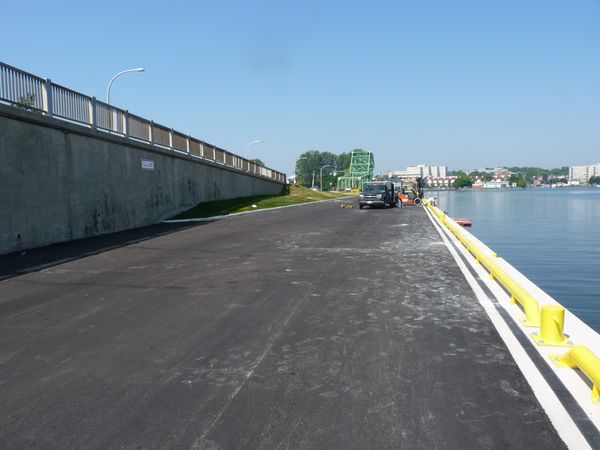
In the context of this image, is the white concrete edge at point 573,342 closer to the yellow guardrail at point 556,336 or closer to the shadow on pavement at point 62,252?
the yellow guardrail at point 556,336

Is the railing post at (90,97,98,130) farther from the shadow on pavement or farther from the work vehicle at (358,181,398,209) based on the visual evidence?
the work vehicle at (358,181,398,209)

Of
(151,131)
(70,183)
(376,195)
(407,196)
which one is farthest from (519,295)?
(407,196)

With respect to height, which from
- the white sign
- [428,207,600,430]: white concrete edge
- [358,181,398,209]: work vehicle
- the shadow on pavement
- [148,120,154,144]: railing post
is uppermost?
[148,120,154,144]: railing post

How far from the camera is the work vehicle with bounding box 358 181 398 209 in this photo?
128ft

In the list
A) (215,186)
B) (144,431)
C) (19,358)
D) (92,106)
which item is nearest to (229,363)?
(144,431)

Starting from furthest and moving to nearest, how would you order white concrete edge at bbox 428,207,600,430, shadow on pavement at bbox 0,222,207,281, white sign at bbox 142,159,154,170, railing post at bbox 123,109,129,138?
white sign at bbox 142,159,154,170 < railing post at bbox 123,109,129,138 < shadow on pavement at bbox 0,222,207,281 < white concrete edge at bbox 428,207,600,430

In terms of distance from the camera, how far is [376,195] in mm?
39031

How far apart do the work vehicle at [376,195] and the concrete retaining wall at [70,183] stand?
51.4 feet

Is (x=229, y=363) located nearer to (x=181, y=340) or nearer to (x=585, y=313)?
(x=181, y=340)

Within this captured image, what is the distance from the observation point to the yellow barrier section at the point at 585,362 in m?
4.25

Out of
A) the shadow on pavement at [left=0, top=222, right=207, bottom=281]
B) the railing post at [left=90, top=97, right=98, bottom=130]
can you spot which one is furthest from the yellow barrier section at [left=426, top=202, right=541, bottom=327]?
the railing post at [left=90, top=97, right=98, bottom=130]

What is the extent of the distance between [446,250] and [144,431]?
37.9 feet

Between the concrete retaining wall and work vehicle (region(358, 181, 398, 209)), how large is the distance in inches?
617

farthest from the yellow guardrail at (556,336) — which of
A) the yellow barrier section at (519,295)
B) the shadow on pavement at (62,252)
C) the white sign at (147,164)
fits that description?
the white sign at (147,164)
